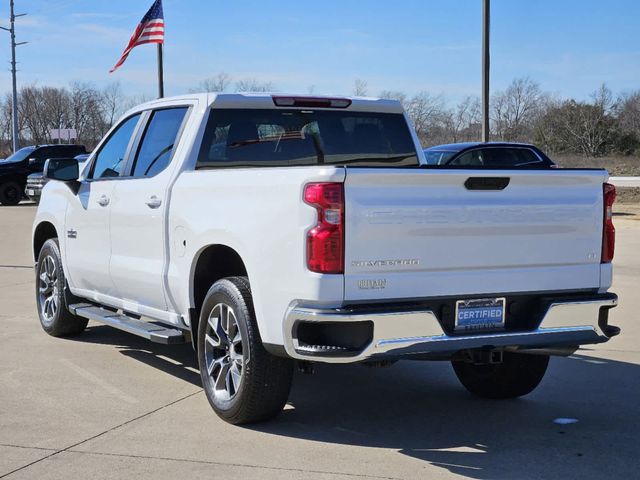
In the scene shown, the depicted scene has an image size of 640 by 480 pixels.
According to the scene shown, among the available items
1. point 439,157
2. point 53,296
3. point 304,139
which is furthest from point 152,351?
point 439,157

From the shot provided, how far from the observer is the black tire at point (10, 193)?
99.8 ft

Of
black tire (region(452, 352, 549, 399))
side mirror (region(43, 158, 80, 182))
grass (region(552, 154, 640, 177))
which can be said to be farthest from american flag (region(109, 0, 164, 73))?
grass (region(552, 154, 640, 177))

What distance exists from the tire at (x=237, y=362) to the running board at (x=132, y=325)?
0.37m

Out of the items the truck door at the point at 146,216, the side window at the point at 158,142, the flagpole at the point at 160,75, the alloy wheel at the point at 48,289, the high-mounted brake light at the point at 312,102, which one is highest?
the flagpole at the point at 160,75

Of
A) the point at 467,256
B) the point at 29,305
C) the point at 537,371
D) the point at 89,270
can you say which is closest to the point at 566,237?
the point at 467,256

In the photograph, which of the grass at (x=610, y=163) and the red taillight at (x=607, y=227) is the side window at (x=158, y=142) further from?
the grass at (x=610, y=163)

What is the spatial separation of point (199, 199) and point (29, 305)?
205 inches

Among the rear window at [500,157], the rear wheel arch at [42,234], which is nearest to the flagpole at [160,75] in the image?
the rear window at [500,157]

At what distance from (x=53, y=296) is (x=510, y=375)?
425 centimetres

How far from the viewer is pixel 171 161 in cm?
638

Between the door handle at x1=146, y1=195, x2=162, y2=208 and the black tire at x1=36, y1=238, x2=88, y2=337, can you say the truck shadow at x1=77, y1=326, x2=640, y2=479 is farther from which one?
the door handle at x1=146, y1=195, x2=162, y2=208

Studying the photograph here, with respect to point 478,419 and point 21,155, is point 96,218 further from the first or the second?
point 21,155

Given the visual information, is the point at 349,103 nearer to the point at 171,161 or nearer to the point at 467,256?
the point at 171,161

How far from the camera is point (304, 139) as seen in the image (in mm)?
6715
